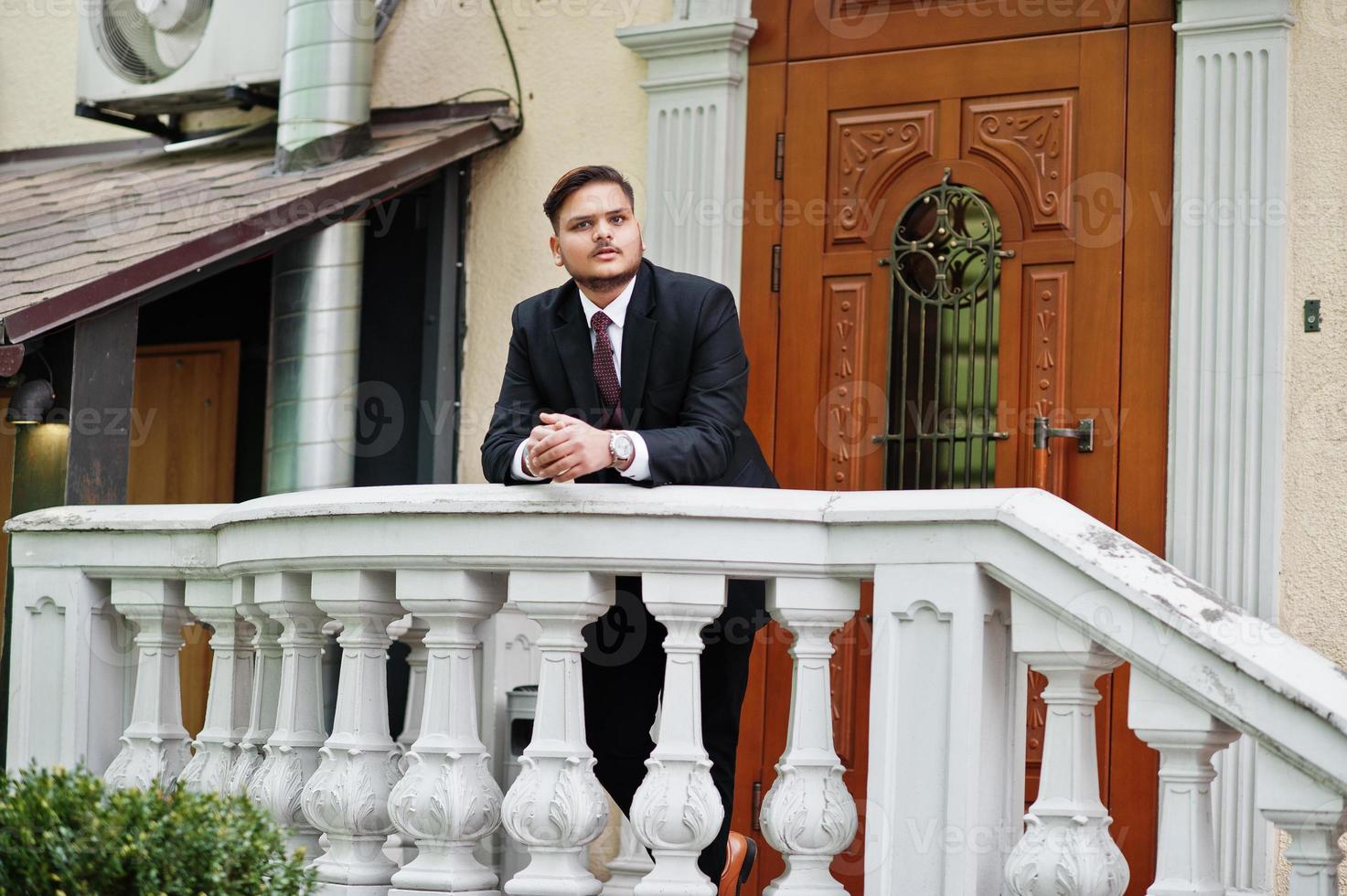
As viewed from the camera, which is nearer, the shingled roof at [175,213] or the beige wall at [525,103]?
the shingled roof at [175,213]

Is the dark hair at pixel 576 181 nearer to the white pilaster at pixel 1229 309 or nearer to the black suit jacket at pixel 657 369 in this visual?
the black suit jacket at pixel 657 369

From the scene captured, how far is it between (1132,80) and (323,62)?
9.38 ft

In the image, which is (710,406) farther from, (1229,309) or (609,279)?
(1229,309)

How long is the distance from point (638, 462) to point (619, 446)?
1.8 inches

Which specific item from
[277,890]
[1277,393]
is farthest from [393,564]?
[1277,393]

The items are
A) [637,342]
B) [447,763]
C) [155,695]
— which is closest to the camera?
[447,763]

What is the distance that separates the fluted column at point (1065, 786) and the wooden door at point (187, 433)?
4837 mm

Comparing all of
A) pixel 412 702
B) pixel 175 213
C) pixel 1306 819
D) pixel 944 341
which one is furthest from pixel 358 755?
pixel 175 213

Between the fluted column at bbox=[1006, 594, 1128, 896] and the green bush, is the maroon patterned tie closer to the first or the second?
the fluted column at bbox=[1006, 594, 1128, 896]

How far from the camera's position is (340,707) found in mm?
3471

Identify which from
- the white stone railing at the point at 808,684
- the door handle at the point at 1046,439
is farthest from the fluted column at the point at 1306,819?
the door handle at the point at 1046,439

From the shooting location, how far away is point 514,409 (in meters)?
3.65

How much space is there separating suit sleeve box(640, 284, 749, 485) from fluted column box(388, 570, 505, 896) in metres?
0.41

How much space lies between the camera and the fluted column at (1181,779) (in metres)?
2.89
